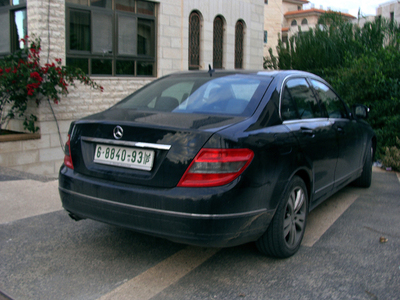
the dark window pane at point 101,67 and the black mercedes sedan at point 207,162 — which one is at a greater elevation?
the dark window pane at point 101,67

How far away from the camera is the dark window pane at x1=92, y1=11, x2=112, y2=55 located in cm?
1065

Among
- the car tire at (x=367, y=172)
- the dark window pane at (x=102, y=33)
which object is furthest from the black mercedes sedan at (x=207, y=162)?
the dark window pane at (x=102, y=33)

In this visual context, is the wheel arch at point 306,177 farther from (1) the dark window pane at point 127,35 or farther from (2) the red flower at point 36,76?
(1) the dark window pane at point 127,35

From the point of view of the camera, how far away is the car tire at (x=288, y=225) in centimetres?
339

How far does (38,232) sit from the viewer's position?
416 centimetres

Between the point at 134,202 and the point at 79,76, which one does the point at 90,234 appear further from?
the point at 79,76

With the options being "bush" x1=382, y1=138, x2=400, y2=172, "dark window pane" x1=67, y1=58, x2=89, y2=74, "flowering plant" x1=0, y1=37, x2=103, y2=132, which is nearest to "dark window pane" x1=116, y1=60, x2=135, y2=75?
"dark window pane" x1=67, y1=58, x2=89, y2=74

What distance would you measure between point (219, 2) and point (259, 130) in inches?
478

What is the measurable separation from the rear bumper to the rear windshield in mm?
769

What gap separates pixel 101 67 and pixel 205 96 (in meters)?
7.68

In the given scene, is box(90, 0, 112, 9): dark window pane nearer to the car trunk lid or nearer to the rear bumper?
the car trunk lid

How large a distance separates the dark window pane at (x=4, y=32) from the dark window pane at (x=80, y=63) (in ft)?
4.82

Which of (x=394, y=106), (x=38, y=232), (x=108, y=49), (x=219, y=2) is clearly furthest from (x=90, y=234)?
(x=219, y=2)

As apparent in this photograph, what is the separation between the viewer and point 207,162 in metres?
2.91
